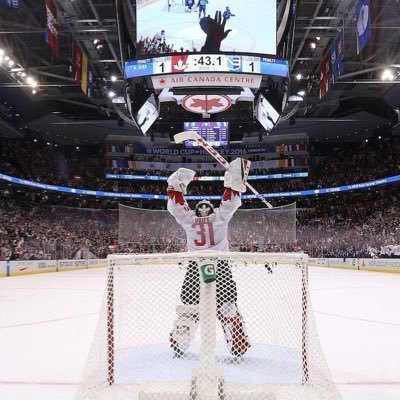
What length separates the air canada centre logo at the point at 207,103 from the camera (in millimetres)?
7375

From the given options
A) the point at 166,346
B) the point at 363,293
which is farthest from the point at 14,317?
the point at 363,293

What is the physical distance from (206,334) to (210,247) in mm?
1100

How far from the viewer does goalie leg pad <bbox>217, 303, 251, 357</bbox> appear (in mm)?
2781

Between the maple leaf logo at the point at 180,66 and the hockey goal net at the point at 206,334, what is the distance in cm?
399

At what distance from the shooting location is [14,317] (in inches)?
202

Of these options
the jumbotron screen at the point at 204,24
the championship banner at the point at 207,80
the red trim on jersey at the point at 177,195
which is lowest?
the red trim on jersey at the point at 177,195

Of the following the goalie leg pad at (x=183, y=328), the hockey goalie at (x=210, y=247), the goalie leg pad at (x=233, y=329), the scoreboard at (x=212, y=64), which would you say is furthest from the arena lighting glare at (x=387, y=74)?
the goalie leg pad at (x=183, y=328)

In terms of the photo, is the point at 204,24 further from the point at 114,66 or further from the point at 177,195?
the point at 114,66

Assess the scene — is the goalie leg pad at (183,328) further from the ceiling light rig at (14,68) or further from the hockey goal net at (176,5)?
the ceiling light rig at (14,68)

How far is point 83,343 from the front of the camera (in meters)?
3.79

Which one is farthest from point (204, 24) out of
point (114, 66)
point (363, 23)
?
point (114, 66)

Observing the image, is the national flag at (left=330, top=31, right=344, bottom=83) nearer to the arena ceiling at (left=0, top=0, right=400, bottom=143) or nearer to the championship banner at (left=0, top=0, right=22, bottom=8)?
the arena ceiling at (left=0, top=0, right=400, bottom=143)

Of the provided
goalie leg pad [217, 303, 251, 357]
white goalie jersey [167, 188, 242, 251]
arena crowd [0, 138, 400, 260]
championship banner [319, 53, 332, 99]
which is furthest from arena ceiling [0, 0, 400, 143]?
goalie leg pad [217, 303, 251, 357]

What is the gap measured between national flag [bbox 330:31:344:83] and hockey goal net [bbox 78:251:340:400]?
745 centimetres
